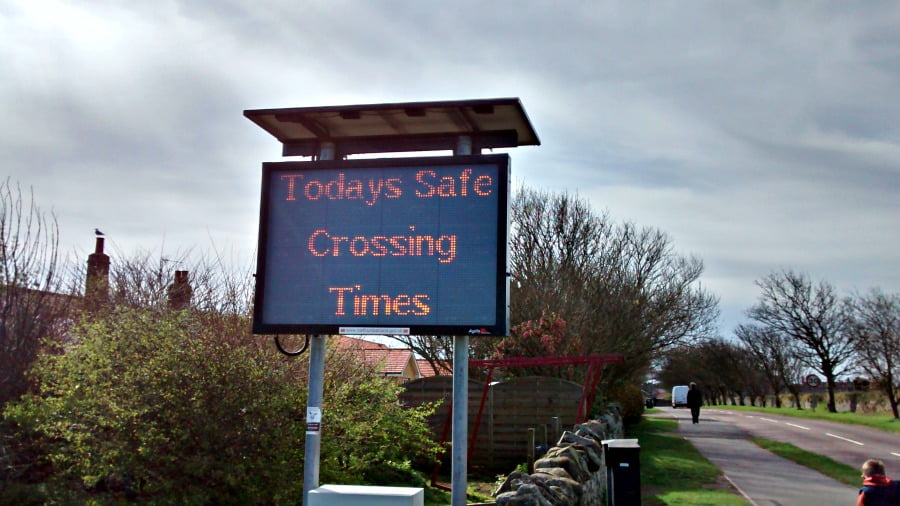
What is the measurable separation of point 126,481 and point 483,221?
4.81 meters

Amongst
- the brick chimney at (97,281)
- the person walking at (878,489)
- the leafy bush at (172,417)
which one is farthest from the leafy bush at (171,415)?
the brick chimney at (97,281)

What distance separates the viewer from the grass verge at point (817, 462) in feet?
53.8

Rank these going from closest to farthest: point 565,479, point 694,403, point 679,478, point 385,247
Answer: point 385,247 → point 565,479 → point 679,478 → point 694,403

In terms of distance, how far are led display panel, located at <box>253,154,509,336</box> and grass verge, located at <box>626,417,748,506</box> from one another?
22.9ft

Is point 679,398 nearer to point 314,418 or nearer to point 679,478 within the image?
point 679,478

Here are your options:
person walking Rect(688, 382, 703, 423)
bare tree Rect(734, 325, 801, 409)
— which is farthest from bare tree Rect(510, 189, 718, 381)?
bare tree Rect(734, 325, 801, 409)

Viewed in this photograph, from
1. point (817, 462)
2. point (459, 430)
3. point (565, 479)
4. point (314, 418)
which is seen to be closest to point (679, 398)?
point (817, 462)

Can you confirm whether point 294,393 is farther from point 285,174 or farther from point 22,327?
point 22,327

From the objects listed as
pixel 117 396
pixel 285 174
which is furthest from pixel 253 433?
pixel 285 174

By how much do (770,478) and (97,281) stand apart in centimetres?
1435

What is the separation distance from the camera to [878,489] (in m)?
8.21

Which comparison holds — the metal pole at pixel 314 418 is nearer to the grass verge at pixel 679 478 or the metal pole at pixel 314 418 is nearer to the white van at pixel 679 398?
the grass verge at pixel 679 478

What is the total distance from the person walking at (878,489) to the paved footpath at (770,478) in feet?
14.7

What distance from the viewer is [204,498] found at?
7.79 m
